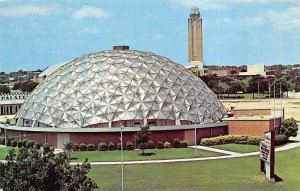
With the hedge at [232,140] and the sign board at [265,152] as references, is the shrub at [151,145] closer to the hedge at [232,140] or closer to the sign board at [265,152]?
the hedge at [232,140]

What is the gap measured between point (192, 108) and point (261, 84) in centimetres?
6266

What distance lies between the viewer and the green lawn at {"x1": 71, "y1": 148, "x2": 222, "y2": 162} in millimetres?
38250

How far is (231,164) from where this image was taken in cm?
3494

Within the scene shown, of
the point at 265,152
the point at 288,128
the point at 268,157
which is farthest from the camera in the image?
the point at 288,128

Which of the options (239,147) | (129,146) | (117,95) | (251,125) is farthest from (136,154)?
(251,125)

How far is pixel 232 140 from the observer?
45094 millimetres

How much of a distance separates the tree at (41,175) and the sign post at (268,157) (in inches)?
482

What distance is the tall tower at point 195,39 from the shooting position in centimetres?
11431

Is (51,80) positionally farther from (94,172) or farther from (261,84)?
(261,84)

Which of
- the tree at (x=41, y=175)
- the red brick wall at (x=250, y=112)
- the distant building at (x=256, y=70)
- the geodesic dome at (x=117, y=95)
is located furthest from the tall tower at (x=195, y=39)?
the tree at (x=41, y=175)

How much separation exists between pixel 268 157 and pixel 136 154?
12.5 m

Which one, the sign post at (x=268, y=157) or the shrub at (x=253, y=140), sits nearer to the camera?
the sign post at (x=268, y=157)

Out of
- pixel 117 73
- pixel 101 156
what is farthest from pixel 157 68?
pixel 101 156

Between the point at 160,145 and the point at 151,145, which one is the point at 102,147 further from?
the point at 160,145
